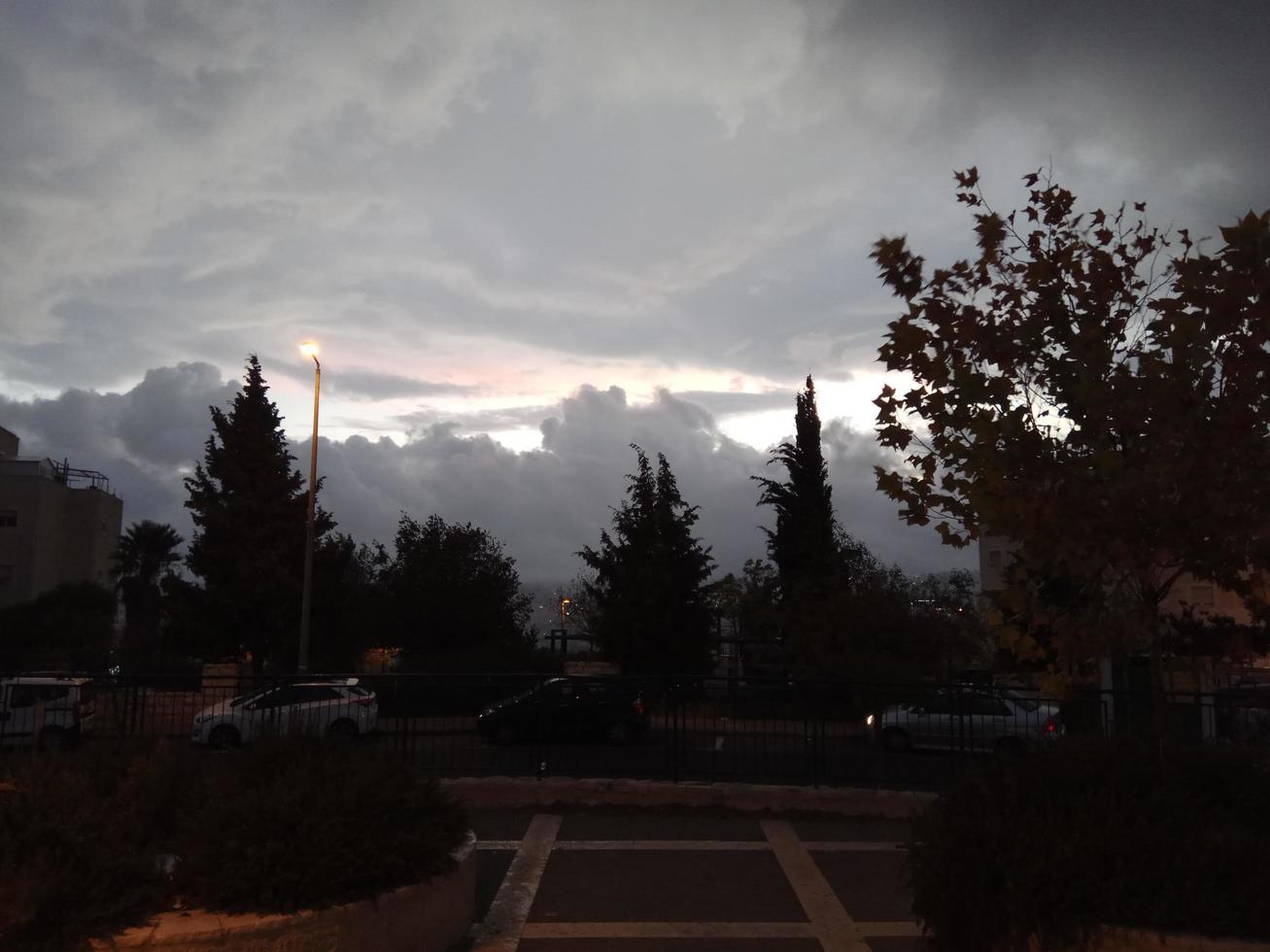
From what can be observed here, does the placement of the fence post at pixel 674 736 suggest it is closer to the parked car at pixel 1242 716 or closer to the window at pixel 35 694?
the parked car at pixel 1242 716

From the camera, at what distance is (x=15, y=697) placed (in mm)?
12844

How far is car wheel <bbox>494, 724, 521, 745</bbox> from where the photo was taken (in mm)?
11172

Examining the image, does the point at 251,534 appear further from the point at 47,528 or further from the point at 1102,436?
the point at 1102,436

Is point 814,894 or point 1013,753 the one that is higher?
point 1013,753

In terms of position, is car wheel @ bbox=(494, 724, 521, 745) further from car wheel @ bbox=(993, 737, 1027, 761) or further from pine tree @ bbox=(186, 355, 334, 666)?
pine tree @ bbox=(186, 355, 334, 666)

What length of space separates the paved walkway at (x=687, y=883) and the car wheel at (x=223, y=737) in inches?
88.4

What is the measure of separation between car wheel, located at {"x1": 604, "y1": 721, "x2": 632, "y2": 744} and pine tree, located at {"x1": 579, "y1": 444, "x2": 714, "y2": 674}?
20940 millimetres

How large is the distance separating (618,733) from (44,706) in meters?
6.36

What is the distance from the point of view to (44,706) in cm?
1164

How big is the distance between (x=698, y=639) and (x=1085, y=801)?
28.5 metres

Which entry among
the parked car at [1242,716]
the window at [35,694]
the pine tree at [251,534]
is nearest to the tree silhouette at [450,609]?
the pine tree at [251,534]

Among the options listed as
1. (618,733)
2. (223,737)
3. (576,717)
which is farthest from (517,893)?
(576,717)

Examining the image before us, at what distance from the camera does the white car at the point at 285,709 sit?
912cm

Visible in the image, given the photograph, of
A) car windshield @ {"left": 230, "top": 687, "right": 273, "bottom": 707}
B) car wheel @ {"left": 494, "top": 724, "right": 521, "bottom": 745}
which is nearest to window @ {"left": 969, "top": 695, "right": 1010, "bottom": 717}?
car wheel @ {"left": 494, "top": 724, "right": 521, "bottom": 745}
